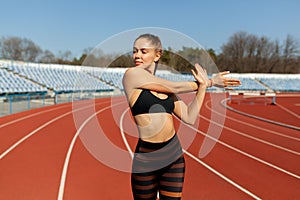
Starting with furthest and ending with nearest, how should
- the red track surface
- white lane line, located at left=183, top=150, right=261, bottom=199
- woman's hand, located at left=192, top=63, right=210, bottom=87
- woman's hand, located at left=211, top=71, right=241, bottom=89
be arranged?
white lane line, located at left=183, top=150, right=261, bottom=199
the red track surface
woman's hand, located at left=211, top=71, right=241, bottom=89
woman's hand, located at left=192, top=63, right=210, bottom=87

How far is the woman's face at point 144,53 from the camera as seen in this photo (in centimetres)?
154

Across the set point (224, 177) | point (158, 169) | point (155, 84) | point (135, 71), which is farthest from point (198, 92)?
point (224, 177)

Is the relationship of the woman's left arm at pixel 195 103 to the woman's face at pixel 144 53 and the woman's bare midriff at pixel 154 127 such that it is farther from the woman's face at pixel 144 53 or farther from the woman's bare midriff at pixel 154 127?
the woman's face at pixel 144 53

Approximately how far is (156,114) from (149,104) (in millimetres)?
83

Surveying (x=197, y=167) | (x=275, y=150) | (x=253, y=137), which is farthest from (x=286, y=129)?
(x=197, y=167)

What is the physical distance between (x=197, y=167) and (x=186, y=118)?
4396 millimetres

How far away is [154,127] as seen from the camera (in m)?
1.62

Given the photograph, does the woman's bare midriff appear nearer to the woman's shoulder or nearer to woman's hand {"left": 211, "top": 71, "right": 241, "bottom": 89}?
the woman's shoulder

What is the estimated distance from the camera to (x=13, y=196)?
418 centimetres

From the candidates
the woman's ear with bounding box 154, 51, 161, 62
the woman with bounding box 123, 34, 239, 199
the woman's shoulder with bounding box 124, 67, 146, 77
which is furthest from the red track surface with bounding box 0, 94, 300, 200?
the woman's ear with bounding box 154, 51, 161, 62

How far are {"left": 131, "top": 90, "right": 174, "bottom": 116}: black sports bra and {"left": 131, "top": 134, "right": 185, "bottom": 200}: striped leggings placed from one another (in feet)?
0.71

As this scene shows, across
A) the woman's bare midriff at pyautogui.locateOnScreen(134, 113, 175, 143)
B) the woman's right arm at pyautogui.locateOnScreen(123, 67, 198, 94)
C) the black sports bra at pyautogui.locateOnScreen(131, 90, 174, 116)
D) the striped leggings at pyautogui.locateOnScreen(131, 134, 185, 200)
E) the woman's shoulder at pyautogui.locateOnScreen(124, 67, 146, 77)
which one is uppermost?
the woman's shoulder at pyautogui.locateOnScreen(124, 67, 146, 77)

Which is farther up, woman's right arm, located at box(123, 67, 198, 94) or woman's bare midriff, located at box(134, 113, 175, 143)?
woman's right arm, located at box(123, 67, 198, 94)

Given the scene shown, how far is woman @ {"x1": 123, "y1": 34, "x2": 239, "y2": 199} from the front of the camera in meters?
1.53
